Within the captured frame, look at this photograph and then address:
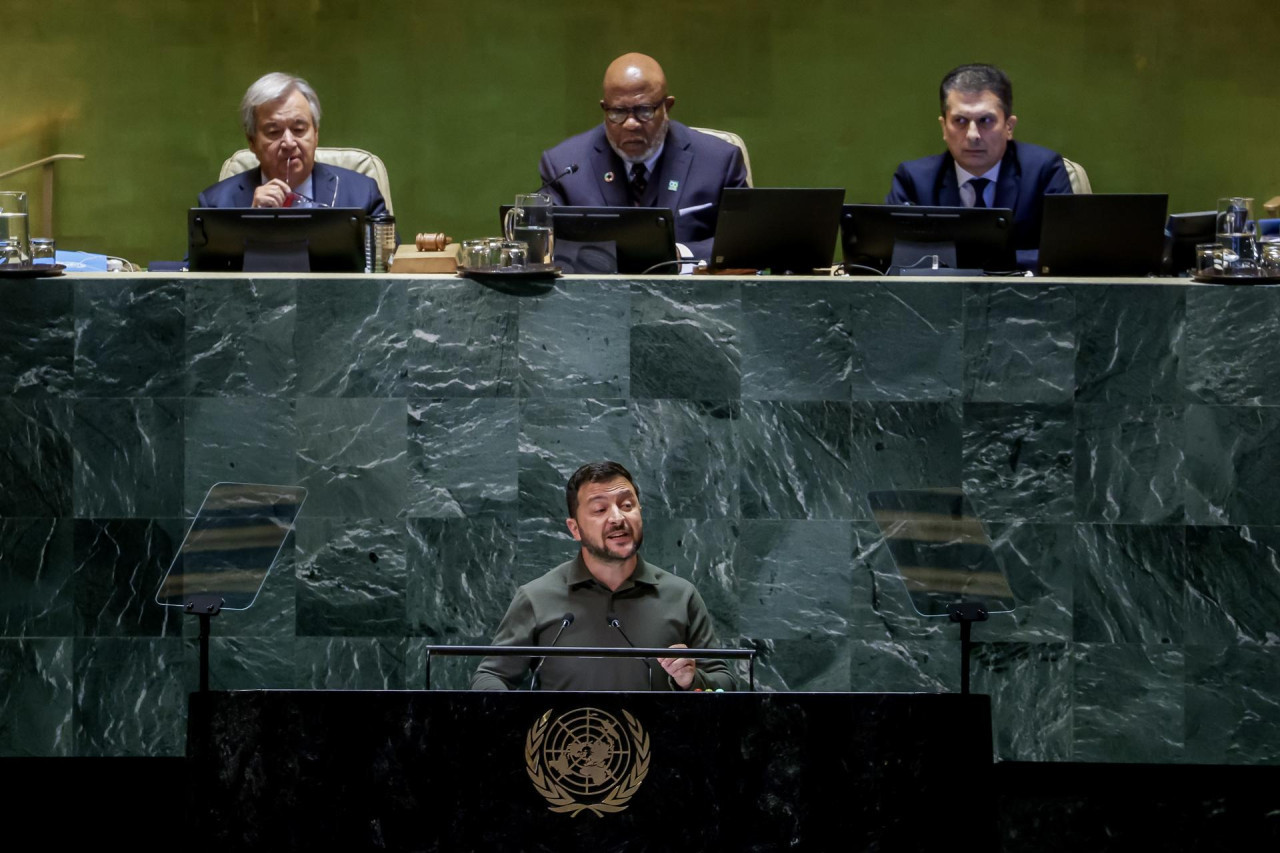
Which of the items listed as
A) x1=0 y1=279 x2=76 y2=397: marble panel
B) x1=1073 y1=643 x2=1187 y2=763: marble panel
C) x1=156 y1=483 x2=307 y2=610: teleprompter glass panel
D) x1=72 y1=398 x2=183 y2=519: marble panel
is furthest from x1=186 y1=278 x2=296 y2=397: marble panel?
x1=1073 y1=643 x2=1187 y2=763: marble panel

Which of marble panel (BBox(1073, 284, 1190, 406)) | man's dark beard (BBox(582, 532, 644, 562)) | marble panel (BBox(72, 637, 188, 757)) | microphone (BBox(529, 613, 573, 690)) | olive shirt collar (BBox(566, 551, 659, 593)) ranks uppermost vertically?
marble panel (BBox(1073, 284, 1190, 406))

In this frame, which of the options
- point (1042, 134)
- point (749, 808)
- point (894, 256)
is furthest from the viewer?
point (1042, 134)

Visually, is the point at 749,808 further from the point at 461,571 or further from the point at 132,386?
the point at 132,386

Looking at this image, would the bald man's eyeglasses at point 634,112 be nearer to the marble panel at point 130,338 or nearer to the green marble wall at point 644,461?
the green marble wall at point 644,461

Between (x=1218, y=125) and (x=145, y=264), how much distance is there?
17.1 feet

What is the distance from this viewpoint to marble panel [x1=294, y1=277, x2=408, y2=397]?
4.17 m

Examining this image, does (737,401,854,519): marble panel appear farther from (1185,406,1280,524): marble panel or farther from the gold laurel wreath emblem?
the gold laurel wreath emblem

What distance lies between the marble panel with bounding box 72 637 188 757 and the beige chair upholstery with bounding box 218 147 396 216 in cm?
226

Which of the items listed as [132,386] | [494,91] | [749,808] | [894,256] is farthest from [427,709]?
[494,91]

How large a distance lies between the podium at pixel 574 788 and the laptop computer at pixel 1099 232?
6.45 ft

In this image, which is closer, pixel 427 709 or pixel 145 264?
pixel 427 709

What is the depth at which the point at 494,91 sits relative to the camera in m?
7.49

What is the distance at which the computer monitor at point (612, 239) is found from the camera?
4.50 metres

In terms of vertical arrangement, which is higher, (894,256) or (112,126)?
(112,126)
